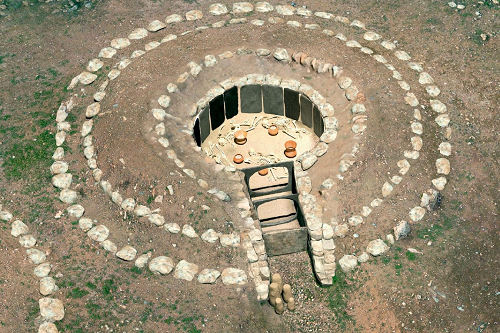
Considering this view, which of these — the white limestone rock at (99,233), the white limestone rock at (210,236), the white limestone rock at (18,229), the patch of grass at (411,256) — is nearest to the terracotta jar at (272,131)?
the white limestone rock at (210,236)

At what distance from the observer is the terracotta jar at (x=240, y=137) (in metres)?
26.9

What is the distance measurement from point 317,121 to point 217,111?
370 cm

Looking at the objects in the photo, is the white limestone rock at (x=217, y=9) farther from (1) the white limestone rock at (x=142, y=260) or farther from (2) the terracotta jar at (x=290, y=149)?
(1) the white limestone rock at (x=142, y=260)

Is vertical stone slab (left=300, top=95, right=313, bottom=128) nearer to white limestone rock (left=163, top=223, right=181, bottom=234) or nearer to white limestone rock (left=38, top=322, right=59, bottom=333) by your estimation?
white limestone rock (left=163, top=223, right=181, bottom=234)

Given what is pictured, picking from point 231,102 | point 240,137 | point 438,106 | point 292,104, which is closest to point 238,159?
point 240,137

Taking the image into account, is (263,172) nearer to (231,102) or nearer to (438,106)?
(231,102)

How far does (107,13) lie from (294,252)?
516 inches

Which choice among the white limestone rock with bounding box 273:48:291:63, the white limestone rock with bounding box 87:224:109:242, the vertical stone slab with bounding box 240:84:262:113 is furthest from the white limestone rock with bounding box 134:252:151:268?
the white limestone rock with bounding box 273:48:291:63

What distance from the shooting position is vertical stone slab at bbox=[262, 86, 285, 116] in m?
26.9

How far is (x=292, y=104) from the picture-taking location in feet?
89.0

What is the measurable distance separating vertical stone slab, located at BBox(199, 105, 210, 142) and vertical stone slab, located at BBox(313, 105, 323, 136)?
384cm

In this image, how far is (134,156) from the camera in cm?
2317

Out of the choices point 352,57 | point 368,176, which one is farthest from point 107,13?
point 368,176

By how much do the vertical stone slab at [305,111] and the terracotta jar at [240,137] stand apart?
2.25m
